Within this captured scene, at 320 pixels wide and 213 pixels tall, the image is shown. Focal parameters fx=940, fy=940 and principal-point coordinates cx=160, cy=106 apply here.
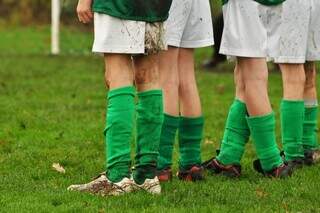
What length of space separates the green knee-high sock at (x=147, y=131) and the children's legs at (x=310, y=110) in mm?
2059

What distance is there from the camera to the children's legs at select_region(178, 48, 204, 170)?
6.39 m

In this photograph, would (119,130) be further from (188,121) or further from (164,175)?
(188,121)

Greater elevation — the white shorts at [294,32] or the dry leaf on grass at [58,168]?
the white shorts at [294,32]

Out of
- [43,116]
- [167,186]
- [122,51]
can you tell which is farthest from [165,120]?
[43,116]

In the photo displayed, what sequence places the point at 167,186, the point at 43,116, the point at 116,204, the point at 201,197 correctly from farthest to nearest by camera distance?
the point at 43,116
the point at 167,186
the point at 201,197
the point at 116,204

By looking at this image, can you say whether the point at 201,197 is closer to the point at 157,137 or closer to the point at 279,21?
the point at 157,137

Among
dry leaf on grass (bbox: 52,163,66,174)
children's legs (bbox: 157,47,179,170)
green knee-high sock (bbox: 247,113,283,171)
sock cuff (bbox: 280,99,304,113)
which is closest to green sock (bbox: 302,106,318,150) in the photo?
sock cuff (bbox: 280,99,304,113)

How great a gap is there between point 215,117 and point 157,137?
4698 mm

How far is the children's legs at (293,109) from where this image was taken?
689cm

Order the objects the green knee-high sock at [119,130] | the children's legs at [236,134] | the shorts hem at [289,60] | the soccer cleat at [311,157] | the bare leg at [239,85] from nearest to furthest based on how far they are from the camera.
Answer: the green knee-high sock at [119,130] → the bare leg at [239,85] → the children's legs at [236,134] → the shorts hem at [289,60] → the soccer cleat at [311,157]

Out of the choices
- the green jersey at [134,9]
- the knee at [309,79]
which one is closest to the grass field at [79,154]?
the knee at [309,79]

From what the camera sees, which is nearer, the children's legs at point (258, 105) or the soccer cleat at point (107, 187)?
the soccer cleat at point (107, 187)

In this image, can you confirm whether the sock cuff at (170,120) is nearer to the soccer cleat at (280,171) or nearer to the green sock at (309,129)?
the soccer cleat at (280,171)

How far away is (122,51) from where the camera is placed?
5.45m
